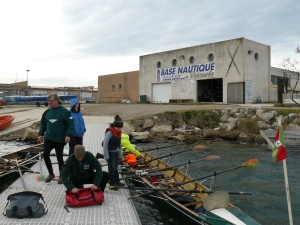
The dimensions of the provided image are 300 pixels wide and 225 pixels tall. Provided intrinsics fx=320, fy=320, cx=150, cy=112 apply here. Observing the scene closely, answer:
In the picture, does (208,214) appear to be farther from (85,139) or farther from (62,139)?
(85,139)

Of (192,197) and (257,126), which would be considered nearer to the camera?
(192,197)

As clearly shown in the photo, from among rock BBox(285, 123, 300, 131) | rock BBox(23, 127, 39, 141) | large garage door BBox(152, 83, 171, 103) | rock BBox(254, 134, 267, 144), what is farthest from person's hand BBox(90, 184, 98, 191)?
large garage door BBox(152, 83, 171, 103)

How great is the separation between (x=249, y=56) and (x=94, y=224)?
23825 mm

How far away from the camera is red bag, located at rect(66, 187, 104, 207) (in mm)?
5645

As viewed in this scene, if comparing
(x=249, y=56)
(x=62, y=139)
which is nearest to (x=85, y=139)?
(x=62, y=139)

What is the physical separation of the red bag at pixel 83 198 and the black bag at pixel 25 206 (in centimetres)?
46

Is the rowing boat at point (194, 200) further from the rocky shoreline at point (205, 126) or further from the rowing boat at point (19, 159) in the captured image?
the rocky shoreline at point (205, 126)

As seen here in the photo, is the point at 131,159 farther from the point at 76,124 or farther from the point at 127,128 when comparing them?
the point at 127,128

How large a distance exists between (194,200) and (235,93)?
2087 cm

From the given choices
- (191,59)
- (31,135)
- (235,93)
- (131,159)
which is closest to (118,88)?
(191,59)

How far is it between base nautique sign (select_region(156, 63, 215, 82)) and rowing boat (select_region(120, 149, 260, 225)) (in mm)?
19765

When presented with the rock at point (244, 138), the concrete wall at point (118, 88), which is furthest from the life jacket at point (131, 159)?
the concrete wall at point (118, 88)

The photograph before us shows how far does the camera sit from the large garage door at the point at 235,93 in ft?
85.3

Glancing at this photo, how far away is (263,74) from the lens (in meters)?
27.7
